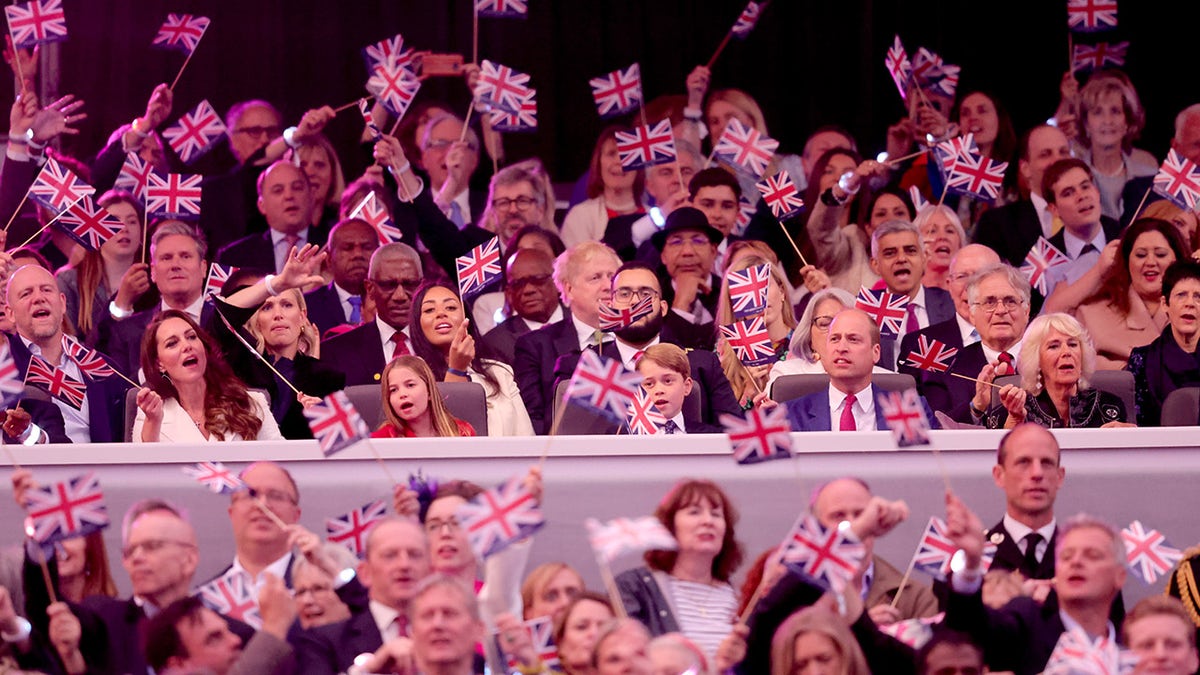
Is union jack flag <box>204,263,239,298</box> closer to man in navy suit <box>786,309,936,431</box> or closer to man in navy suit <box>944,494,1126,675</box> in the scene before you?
man in navy suit <box>786,309,936,431</box>

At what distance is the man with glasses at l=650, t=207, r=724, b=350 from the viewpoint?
→ 6.16 m

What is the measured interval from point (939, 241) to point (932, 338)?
0.65 meters

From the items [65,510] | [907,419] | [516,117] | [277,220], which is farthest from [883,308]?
[65,510]

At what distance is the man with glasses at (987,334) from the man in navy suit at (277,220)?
220 cm

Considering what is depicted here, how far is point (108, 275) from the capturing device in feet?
20.7

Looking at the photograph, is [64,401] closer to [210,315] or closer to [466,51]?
[210,315]

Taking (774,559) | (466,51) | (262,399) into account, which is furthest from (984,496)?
(466,51)

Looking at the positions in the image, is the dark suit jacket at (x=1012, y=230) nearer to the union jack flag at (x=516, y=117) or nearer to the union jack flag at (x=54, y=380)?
the union jack flag at (x=516, y=117)

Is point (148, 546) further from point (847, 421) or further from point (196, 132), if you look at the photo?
point (196, 132)

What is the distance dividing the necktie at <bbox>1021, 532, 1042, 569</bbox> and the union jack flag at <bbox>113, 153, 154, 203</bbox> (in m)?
3.39

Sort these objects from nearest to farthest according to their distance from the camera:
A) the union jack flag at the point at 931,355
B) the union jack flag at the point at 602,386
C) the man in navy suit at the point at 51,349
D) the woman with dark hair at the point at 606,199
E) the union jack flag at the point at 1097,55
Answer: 1. the union jack flag at the point at 602,386
2. the man in navy suit at the point at 51,349
3. the union jack flag at the point at 931,355
4. the woman with dark hair at the point at 606,199
5. the union jack flag at the point at 1097,55

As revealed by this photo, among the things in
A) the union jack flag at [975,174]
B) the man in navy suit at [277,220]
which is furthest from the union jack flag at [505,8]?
the union jack flag at [975,174]

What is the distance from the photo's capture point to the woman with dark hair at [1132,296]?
569 cm

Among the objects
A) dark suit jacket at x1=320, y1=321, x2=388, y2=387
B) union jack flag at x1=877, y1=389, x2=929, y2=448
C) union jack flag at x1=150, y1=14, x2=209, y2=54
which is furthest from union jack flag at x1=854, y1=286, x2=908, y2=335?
union jack flag at x1=150, y1=14, x2=209, y2=54
